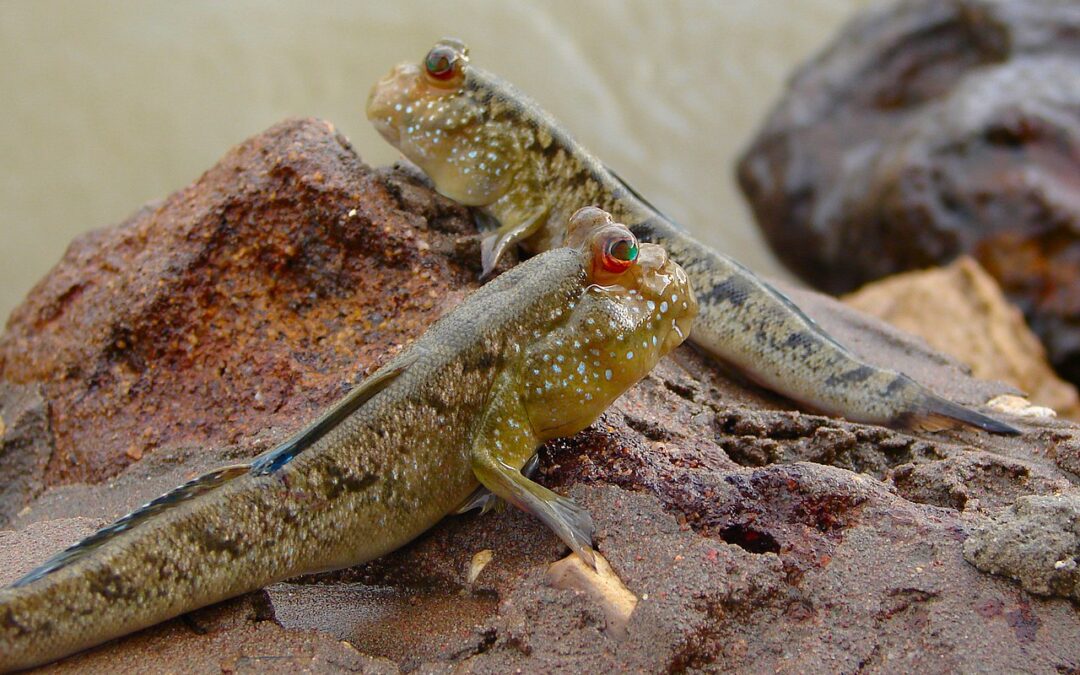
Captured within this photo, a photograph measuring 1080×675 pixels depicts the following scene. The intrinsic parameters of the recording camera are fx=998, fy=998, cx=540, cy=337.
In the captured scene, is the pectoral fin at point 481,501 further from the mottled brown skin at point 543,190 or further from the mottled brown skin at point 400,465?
the mottled brown skin at point 543,190

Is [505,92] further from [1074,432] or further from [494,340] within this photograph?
[1074,432]

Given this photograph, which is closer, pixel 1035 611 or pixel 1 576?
pixel 1035 611

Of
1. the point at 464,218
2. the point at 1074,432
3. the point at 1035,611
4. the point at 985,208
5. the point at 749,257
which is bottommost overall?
the point at 749,257

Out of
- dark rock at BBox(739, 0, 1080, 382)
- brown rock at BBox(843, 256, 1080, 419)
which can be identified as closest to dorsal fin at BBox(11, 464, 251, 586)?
brown rock at BBox(843, 256, 1080, 419)

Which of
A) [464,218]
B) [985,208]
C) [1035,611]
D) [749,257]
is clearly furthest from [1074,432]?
[749,257]

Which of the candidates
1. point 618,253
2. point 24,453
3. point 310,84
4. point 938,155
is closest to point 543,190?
point 618,253

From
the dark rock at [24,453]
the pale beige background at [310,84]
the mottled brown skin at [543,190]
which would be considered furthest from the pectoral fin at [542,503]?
the pale beige background at [310,84]

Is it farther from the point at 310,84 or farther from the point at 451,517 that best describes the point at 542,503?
the point at 310,84
